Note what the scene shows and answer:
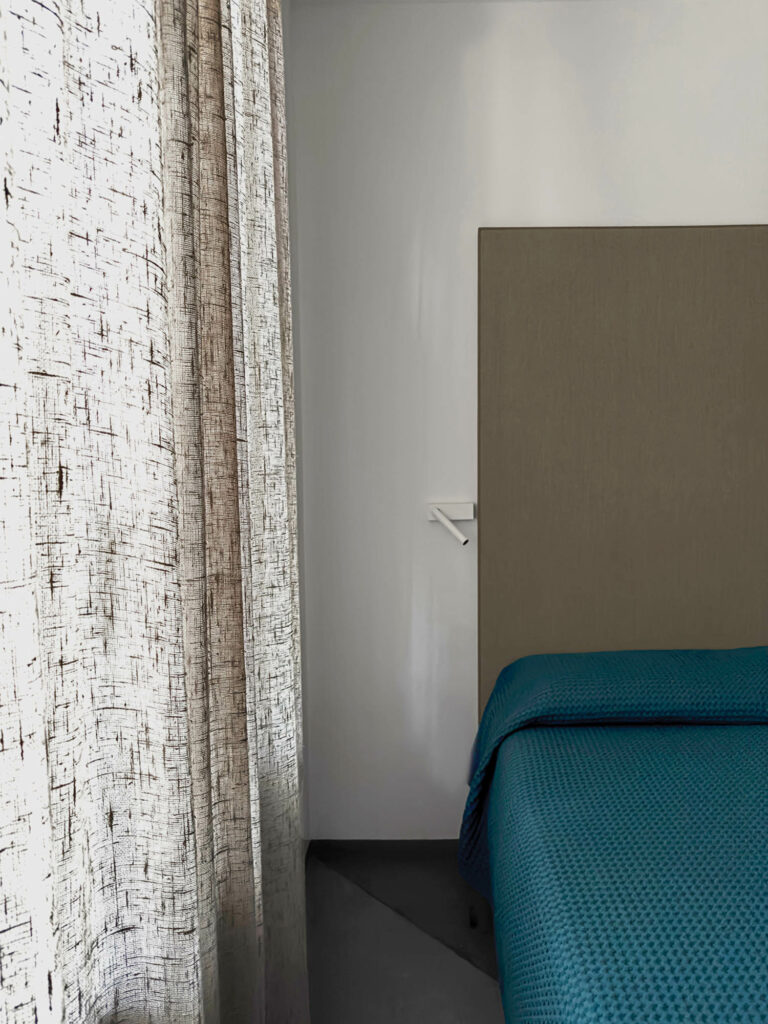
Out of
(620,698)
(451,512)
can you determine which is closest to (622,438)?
(451,512)

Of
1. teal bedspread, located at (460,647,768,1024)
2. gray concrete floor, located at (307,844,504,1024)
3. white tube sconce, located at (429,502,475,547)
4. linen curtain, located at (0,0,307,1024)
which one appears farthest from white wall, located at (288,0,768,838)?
linen curtain, located at (0,0,307,1024)

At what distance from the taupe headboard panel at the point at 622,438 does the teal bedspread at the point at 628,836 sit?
0.88ft

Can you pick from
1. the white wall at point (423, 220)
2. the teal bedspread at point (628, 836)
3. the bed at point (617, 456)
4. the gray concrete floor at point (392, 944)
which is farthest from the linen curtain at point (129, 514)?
the bed at point (617, 456)

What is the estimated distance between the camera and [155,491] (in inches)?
35.2

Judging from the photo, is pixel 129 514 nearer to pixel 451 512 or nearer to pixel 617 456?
pixel 451 512

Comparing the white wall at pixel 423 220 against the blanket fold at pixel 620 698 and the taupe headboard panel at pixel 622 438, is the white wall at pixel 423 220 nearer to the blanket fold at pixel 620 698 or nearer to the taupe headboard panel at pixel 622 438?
the taupe headboard panel at pixel 622 438

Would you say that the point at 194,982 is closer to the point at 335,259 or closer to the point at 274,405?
the point at 274,405

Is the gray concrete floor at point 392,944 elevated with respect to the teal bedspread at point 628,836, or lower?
lower

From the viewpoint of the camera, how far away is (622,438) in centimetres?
249

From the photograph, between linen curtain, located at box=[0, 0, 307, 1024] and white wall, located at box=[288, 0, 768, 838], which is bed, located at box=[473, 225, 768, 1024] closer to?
white wall, located at box=[288, 0, 768, 838]

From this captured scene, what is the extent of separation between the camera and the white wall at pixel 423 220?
2.41m

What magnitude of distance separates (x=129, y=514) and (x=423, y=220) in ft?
6.19

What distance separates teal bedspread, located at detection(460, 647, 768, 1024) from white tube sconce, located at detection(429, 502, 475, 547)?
1.63ft

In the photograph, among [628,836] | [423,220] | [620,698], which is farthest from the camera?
[423,220]
